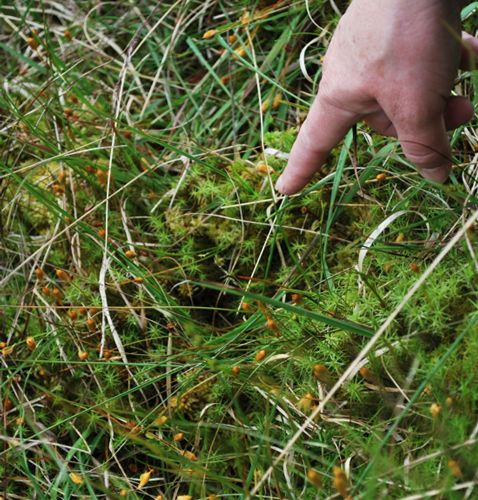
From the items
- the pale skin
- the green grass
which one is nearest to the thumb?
the pale skin

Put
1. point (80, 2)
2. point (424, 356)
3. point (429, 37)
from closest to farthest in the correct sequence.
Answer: point (429, 37)
point (424, 356)
point (80, 2)

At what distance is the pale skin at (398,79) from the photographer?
1188mm

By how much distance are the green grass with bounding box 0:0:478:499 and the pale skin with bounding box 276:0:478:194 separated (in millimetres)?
143

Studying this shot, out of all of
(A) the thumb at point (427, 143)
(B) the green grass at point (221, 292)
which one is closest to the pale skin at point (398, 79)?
(A) the thumb at point (427, 143)

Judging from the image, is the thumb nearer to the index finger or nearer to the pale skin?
the pale skin

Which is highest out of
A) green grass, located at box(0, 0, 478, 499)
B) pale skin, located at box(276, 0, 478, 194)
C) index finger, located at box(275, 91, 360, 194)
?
pale skin, located at box(276, 0, 478, 194)

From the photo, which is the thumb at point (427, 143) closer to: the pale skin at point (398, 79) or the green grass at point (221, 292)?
the pale skin at point (398, 79)

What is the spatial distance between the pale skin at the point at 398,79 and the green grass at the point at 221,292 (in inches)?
5.6

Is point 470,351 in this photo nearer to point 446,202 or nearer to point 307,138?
point 446,202

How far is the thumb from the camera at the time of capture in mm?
1284

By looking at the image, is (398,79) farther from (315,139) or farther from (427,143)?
(315,139)

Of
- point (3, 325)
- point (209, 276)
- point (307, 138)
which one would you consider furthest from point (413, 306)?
point (3, 325)

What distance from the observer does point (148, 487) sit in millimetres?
1474

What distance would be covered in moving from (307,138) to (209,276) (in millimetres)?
511
